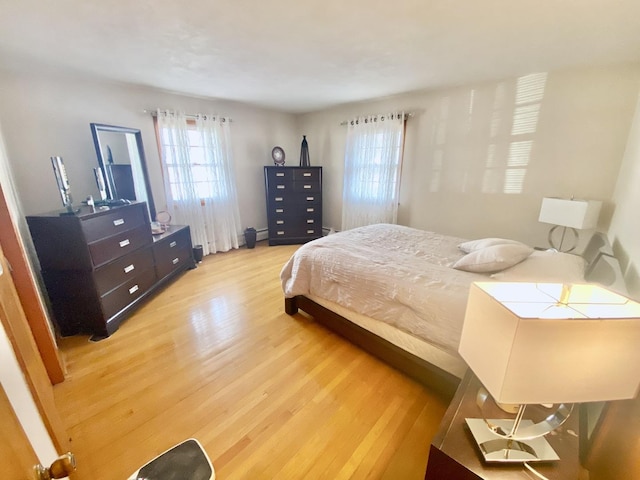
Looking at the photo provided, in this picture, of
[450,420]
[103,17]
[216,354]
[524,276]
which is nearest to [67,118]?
[103,17]

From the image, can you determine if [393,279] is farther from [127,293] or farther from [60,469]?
[127,293]

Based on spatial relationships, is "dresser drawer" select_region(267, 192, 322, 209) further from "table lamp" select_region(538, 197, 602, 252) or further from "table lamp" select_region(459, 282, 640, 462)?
"table lamp" select_region(459, 282, 640, 462)

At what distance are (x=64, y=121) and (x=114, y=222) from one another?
4.65ft

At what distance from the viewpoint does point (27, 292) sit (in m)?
1.50

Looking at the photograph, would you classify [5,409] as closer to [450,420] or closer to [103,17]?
[450,420]

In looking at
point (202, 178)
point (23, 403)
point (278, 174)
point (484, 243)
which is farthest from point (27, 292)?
point (278, 174)

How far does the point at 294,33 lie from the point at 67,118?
256 centimetres

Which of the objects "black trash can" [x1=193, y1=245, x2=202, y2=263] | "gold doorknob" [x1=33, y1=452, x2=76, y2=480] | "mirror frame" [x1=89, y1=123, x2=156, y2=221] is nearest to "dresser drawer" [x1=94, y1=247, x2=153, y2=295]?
"mirror frame" [x1=89, y1=123, x2=156, y2=221]

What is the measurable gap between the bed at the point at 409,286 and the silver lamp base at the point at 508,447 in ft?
1.90

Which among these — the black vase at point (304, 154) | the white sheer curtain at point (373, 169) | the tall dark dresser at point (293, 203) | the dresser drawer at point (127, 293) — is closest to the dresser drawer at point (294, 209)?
the tall dark dresser at point (293, 203)

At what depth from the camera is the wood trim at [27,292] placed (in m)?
1.41

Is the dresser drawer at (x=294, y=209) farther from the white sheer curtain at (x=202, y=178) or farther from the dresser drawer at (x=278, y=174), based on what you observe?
the white sheer curtain at (x=202, y=178)

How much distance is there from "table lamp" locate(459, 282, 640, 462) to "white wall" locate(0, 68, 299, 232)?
12.3ft

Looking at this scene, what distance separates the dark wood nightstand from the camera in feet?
2.35
